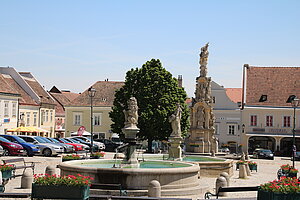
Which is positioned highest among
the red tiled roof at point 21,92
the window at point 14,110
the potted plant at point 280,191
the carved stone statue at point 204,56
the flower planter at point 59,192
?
the carved stone statue at point 204,56

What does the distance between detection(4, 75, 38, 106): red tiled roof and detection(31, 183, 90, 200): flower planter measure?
42.2 m

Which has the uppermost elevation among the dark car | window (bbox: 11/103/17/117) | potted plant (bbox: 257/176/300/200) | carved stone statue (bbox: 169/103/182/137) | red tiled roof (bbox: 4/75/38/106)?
red tiled roof (bbox: 4/75/38/106)

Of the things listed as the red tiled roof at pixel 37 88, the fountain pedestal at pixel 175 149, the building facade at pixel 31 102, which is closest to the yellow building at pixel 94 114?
the building facade at pixel 31 102

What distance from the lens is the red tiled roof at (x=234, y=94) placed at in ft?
231

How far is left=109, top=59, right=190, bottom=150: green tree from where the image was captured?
4672cm

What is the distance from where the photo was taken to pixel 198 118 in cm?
3697

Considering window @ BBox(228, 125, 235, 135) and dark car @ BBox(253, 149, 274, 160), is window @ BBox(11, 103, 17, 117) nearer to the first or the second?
dark car @ BBox(253, 149, 274, 160)

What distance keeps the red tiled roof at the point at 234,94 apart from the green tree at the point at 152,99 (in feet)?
72.3

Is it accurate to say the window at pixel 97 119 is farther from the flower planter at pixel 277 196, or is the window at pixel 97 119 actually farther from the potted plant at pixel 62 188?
the flower planter at pixel 277 196

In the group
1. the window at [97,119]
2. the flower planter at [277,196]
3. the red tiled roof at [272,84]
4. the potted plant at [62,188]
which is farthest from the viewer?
the window at [97,119]

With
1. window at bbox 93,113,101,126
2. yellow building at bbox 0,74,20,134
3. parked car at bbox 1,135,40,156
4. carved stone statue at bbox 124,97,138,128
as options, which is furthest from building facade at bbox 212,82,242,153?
carved stone statue at bbox 124,97,138,128

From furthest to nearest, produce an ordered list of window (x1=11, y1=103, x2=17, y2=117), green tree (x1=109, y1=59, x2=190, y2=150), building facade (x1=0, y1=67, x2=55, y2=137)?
1. building facade (x1=0, y1=67, x2=55, y2=137)
2. window (x1=11, y1=103, x2=17, y2=117)
3. green tree (x1=109, y1=59, x2=190, y2=150)

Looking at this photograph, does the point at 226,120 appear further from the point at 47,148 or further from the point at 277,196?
the point at 277,196

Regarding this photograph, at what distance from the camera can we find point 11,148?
34.3m
